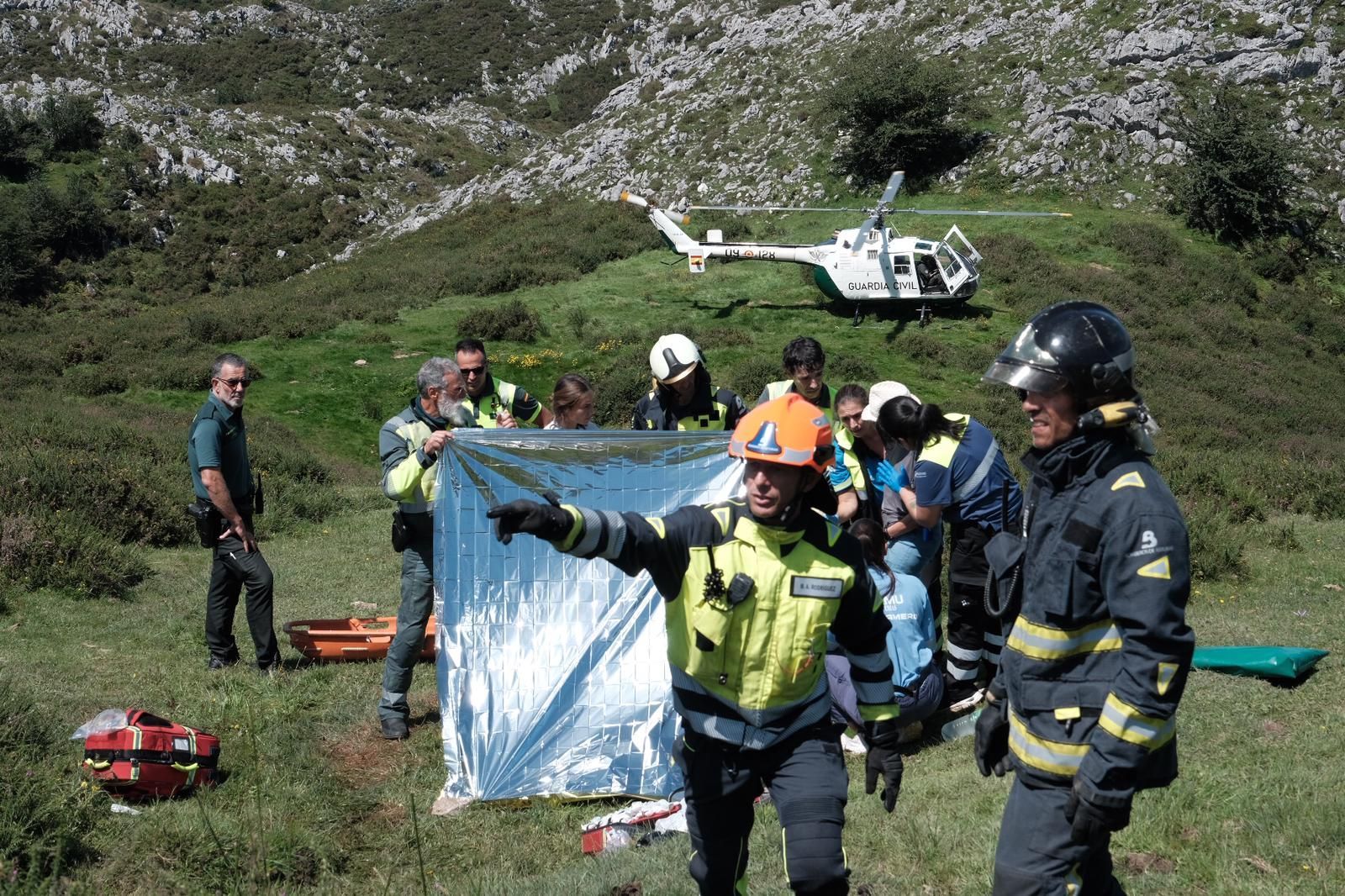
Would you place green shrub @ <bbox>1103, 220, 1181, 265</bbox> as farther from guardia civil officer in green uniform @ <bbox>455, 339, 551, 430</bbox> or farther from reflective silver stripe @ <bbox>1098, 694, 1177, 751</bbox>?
reflective silver stripe @ <bbox>1098, 694, 1177, 751</bbox>

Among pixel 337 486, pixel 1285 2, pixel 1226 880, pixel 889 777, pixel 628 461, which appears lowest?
pixel 337 486

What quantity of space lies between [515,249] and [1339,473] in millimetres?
28788

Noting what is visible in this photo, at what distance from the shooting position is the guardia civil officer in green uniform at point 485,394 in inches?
268

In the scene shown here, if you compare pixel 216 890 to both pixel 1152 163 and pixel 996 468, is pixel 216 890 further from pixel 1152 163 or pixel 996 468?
pixel 1152 163

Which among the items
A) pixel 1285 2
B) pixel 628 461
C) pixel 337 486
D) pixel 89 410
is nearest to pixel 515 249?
pixel 89 410

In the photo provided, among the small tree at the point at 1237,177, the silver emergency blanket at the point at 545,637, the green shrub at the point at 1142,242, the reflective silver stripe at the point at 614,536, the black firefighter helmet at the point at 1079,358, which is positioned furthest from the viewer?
the small tree at the point at 1237,177

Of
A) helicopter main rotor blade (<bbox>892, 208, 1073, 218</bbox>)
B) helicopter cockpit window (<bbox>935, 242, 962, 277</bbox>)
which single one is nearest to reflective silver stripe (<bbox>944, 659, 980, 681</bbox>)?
helicopter main rotor blade (<bbox>892, 208, 1073, 218</bbox>)

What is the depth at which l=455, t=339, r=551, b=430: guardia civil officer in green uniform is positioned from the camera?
268 inches

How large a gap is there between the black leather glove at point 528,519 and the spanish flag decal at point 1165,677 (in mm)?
1665

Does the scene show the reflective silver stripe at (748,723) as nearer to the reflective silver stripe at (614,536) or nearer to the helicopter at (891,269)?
the reflective silver stripe at (614,536)

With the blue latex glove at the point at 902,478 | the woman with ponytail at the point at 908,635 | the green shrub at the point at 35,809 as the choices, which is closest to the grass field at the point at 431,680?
the green shrub at the point at 35,809

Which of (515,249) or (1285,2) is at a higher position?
(1285,2)

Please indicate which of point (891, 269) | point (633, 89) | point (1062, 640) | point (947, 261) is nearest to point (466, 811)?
point (1062, 640)

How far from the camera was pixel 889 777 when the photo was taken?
352 centimetres
